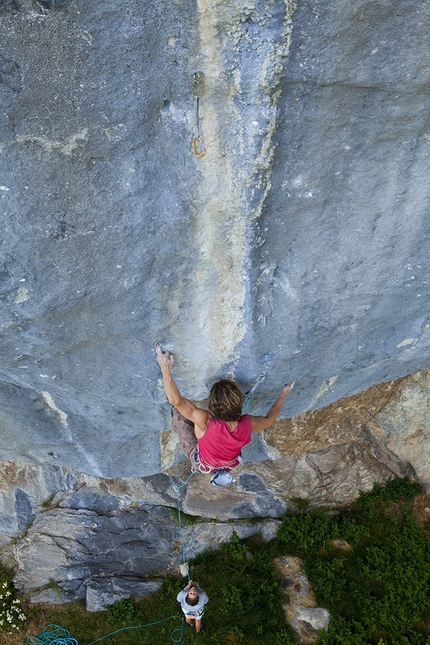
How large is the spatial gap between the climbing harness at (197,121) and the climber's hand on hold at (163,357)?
47.3 inches

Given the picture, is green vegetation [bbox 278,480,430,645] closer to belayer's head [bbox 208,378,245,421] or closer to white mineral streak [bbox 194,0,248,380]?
belayer's head [bbox 208,378,245,421]

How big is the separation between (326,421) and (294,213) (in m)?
3.04

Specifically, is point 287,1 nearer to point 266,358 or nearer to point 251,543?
point 266,358

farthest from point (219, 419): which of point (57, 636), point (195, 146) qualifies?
point (57, 636)

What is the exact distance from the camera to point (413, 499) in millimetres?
6332

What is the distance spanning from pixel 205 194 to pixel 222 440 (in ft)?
5.07

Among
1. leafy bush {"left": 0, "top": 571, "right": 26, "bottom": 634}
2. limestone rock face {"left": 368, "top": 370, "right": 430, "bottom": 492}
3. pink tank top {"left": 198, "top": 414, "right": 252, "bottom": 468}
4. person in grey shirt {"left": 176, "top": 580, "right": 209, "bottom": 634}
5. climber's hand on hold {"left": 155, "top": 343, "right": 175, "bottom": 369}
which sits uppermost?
climber's hand on hold {"left": 155, "top": 343, "right": 175, "bottom": 369}

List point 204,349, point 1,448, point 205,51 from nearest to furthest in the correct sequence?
point 205,51 < point 204,349 < point 1,448

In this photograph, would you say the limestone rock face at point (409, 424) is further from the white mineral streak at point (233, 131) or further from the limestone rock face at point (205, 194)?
the white mineral streak at point (233, 131)

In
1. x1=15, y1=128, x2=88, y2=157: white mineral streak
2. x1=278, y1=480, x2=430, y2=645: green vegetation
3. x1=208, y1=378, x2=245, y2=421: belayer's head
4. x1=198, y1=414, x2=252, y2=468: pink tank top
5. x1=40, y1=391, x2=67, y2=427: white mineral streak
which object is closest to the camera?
x1=15, y1=128, x2=88, y2=157: white mineral streak

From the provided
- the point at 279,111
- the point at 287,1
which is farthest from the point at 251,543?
the point at 287,1

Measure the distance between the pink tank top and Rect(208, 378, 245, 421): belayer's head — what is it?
97 millimetres

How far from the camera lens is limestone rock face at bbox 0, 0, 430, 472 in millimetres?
A: 1827

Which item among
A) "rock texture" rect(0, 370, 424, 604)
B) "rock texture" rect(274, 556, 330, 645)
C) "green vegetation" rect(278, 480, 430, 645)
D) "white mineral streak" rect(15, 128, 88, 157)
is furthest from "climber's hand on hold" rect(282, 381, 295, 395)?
"rock texture" rect(274, 556, 330, 645)
